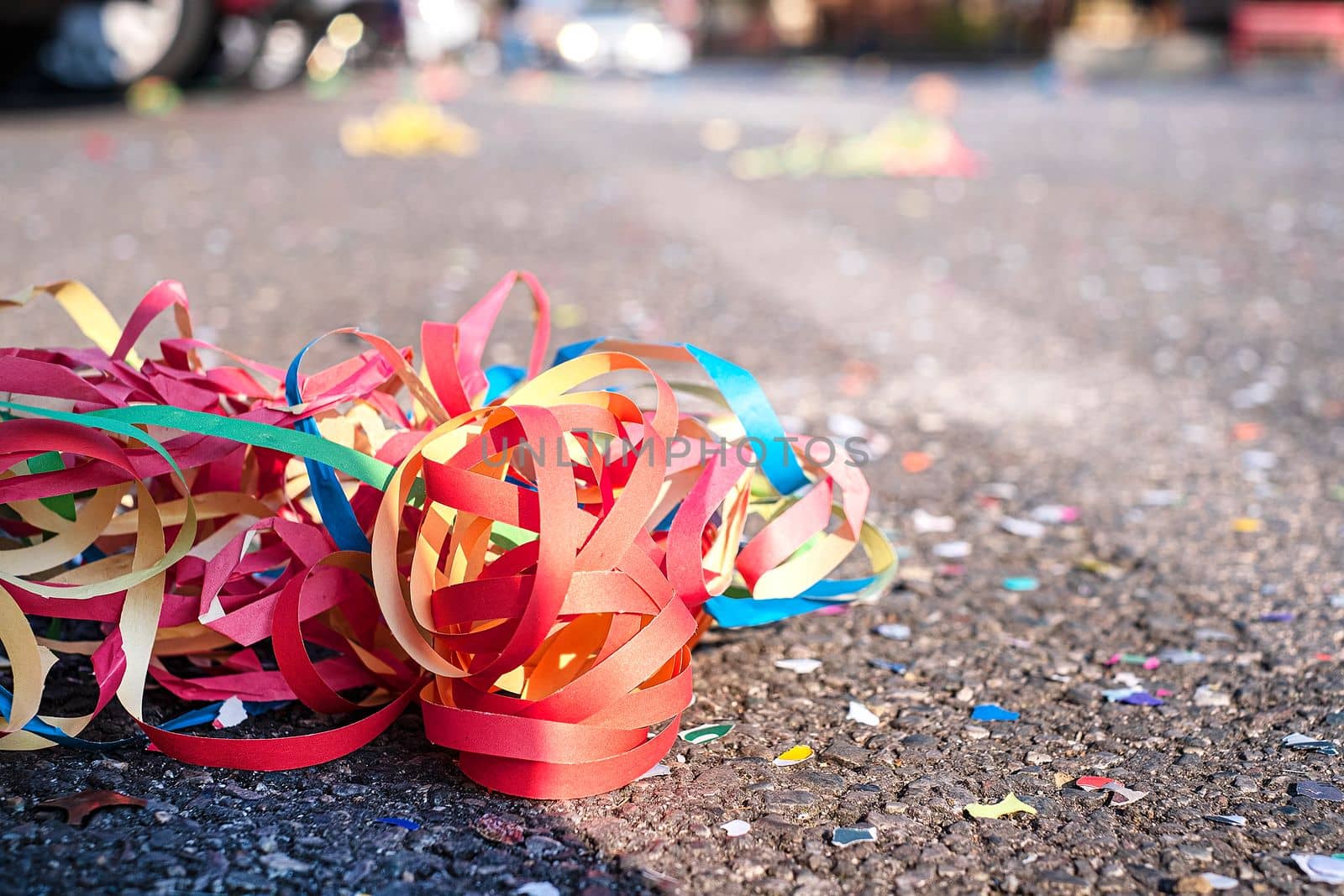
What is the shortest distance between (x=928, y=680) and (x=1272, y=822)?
563mm

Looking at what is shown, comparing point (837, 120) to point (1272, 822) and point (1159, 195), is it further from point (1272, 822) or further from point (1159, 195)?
point (1272, 822)

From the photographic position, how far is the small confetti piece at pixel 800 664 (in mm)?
2088

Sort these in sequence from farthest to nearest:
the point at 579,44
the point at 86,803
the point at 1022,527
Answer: the point at 579,44
the point at 1022,527
the point at 86,803

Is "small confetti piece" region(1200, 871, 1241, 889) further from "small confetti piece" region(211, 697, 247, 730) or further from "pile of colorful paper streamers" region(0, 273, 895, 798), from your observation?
"small confetti piece" region(211, 697, 247, 730)

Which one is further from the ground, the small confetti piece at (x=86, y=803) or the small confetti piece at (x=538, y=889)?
the small confetti piece at (x=86, y=803)

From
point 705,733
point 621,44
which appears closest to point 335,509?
point 705,733

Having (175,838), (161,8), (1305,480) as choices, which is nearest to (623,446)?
(175,838)

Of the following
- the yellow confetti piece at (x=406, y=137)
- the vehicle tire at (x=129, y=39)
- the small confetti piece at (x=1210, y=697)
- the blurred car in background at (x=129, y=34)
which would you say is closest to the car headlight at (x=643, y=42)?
the blurred car in background at (x=129, y=34)

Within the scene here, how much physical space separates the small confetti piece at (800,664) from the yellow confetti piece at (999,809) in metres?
0.45

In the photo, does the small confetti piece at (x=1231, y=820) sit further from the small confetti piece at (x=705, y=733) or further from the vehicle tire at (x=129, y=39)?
the vehicle tire at (x=129, y=39)

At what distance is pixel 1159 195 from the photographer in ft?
25.1

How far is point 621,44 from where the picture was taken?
21.6 m

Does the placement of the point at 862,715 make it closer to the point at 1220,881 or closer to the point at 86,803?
the point at 1220,881

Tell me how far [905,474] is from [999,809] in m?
1.43
